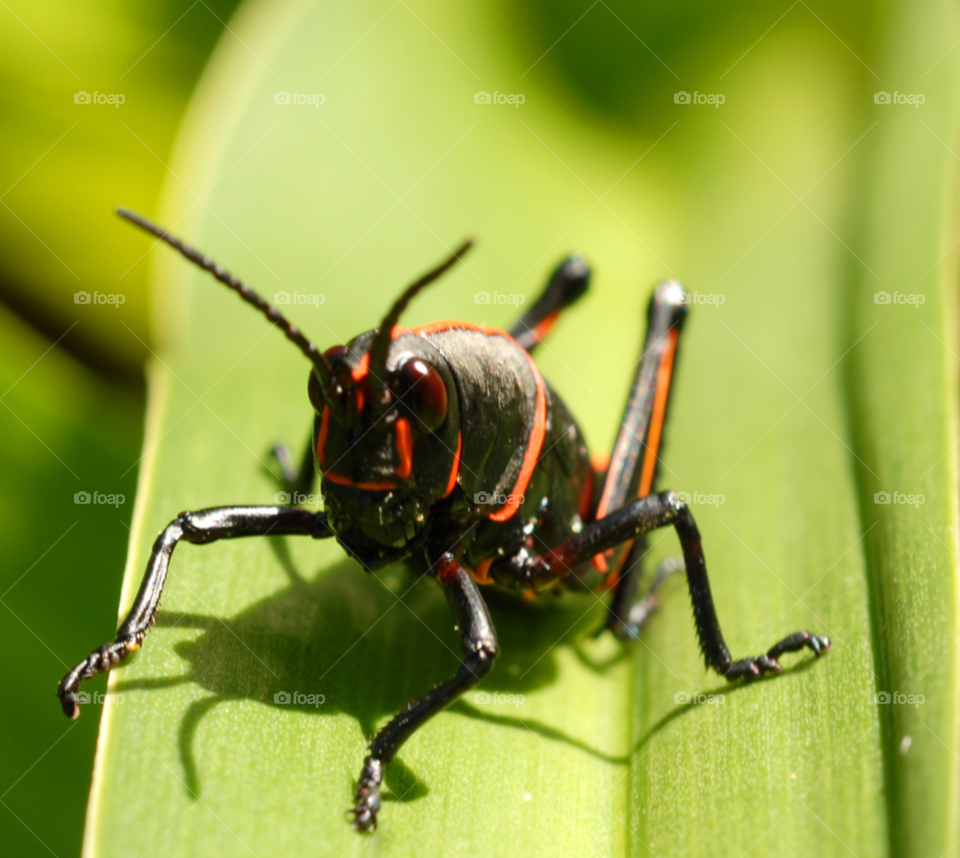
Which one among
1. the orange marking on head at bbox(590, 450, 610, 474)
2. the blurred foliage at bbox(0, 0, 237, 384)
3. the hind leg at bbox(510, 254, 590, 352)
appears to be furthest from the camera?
the blurred foliage at bbox(0, 0, 237, 384)

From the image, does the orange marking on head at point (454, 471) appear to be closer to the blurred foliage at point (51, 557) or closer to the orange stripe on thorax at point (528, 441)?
the orange stripe on thorax at point (528, 441)

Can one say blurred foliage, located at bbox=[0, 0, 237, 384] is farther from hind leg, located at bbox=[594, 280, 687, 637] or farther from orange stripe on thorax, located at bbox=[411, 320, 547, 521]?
→ hind leg, located at bbox=[594, 280, 687, 637]

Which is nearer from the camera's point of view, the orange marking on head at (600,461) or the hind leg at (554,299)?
the orange marking on head at (600,461)

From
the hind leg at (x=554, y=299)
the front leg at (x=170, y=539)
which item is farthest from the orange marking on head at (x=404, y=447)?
the hind leg at (x=554, y=299)

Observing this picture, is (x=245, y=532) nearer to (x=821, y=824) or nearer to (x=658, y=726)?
(x=658, y=726)

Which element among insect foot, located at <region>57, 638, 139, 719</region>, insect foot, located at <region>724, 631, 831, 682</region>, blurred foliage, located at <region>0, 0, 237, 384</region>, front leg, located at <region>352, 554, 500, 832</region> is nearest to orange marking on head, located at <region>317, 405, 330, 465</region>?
front leg, located at <region>352, 554, 500, 832</region>

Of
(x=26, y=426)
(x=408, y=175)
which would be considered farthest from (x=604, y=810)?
(x=408, y=175)
